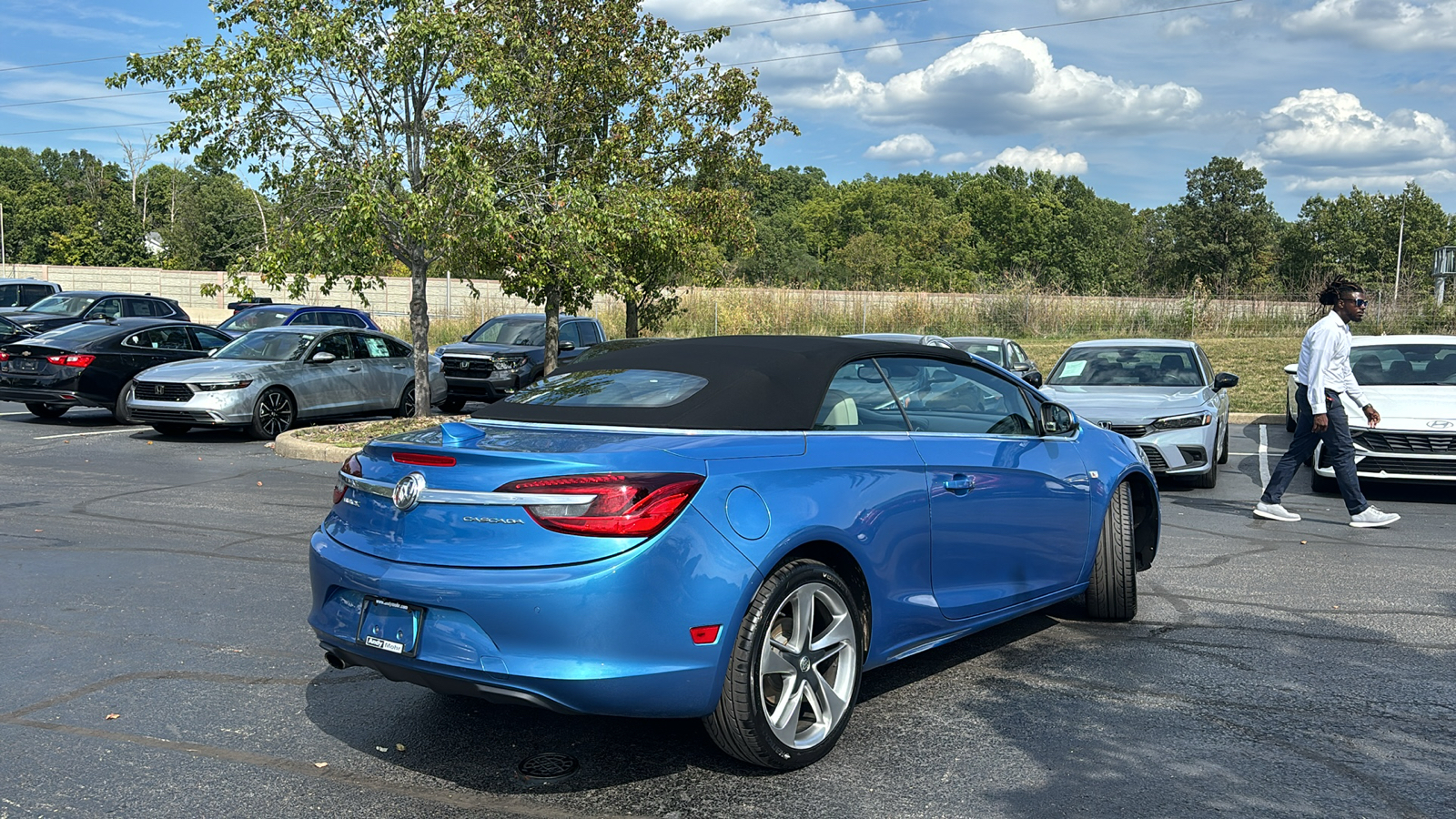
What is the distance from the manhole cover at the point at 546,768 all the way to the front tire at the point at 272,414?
37.4ft

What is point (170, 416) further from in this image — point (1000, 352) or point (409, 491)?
point (409, 491)

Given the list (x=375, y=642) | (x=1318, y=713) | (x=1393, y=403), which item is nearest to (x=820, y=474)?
(x=375, y=642)

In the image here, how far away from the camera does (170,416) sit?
47.0ft

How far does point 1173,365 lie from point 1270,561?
540cm

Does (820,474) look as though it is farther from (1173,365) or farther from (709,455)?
(1173,365)

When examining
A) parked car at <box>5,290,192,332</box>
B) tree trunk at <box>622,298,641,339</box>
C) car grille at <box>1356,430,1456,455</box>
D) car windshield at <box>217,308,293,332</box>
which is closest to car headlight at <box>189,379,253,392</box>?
tree trunk at <box>622,298,641,339</box>

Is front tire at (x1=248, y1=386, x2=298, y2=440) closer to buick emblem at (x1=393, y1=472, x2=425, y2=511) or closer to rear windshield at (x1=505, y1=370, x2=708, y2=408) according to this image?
rear windshield at (x1=505, y1=370, x2=708, y2=408)

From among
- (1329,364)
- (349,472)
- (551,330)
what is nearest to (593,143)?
(551,330)

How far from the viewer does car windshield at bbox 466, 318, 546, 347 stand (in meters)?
21.0

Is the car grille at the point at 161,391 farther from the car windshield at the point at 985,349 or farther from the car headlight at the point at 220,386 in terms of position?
the car windshield at the point at 985,349

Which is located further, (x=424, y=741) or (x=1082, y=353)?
(x=1082, y=353)

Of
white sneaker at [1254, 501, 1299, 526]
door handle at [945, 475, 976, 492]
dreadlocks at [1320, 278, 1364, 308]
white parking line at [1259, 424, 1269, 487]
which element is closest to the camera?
door handle at [945, 475, 976, 492]

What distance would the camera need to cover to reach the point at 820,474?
4.08 metres

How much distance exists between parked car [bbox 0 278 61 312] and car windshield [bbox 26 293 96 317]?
13.9 ft
